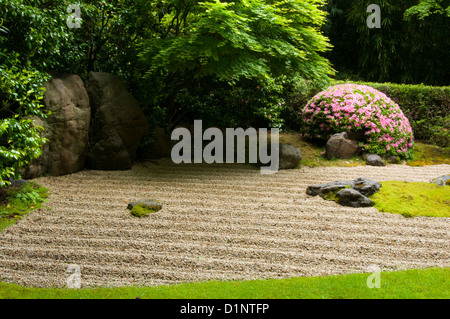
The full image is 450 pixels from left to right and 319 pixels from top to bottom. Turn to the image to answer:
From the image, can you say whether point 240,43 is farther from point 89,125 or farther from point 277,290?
point 277,290

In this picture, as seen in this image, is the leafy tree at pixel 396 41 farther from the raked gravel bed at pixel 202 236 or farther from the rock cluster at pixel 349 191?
the raked gravel bed at pixel 202 236

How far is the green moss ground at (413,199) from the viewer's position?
16.6 ft

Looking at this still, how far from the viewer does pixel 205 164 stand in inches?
287

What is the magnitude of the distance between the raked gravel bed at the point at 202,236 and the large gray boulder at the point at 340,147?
6.20ft

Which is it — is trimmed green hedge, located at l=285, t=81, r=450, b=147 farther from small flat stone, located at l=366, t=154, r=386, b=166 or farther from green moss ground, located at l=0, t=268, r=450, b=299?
green moss ground, located at l=0, t=268, r=450, b=299

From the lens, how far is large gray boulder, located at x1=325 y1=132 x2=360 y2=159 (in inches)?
310

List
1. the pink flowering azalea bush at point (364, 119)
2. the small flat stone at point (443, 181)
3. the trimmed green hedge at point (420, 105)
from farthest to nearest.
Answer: the trimmed green hedge at point (420, 105), the pink flowering azalea bush at point (364, 119), the small flat stone at point (443, 181)

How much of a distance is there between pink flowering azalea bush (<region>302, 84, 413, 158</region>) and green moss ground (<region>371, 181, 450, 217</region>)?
84.2 inches

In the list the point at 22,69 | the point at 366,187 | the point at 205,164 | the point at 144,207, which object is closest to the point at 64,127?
the point at 22,69

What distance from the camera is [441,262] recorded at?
148 inches

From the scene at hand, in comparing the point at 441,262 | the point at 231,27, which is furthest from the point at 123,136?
the point at 441,262

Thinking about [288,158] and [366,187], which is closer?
[366,187]

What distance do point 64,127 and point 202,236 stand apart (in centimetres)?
314

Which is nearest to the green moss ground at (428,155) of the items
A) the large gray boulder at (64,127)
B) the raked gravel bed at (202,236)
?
the raked gravel bed at (202,236)
